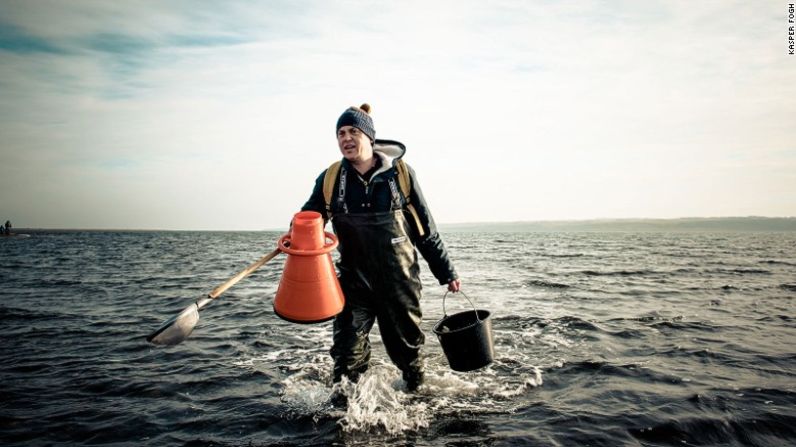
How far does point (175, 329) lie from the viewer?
2500 mm

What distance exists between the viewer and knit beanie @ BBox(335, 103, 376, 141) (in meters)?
3.34

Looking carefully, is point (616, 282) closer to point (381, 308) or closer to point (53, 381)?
point (381, 308)

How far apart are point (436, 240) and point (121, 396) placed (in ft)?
11.2

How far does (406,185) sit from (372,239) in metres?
0.57

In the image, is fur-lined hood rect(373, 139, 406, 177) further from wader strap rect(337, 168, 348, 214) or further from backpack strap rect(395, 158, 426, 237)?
wader strap rect(337, 168, 348, 214)

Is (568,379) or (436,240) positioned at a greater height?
(436,240)

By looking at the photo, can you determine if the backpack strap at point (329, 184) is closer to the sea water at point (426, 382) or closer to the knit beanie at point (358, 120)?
the knit beanie at point (358, 120)

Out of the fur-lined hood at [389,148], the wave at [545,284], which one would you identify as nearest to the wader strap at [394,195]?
the fur-lined hood at [389,148]

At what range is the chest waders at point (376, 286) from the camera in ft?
11.0

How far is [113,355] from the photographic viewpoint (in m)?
5.13

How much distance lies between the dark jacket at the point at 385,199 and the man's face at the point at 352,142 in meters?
0.10

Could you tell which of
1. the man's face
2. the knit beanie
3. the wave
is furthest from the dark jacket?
the wave

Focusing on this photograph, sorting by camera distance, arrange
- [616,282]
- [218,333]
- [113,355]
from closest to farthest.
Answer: [113,355]
[218,333]
[616,282]

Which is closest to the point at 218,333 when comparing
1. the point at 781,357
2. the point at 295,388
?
the point at 295,388
